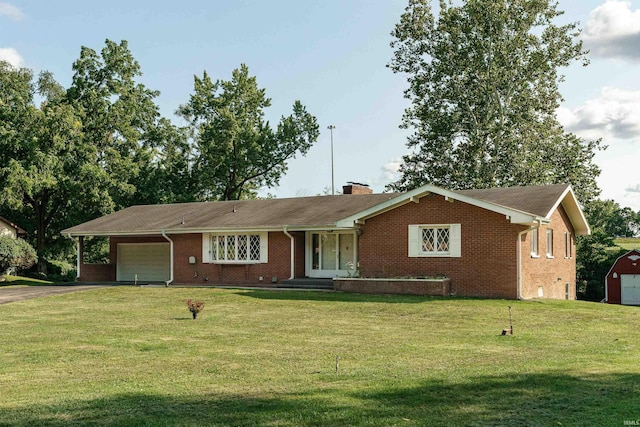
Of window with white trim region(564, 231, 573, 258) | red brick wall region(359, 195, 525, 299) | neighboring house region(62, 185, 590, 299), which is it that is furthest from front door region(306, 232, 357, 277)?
window with white trim region(564, 231, 573, 258)

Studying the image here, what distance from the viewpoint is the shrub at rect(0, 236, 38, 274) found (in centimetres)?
3353

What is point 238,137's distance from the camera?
45.5 m

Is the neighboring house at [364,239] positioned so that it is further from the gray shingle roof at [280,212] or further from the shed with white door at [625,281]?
the shed with white door at [625,281]

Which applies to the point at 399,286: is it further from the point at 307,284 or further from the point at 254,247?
the point at 254,247

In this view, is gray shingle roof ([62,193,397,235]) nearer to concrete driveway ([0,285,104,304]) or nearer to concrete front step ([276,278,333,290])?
concrete front step ([276,278,333,290])

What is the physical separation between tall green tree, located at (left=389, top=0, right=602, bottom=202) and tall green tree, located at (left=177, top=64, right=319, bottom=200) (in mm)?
10393

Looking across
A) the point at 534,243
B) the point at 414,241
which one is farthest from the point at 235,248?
the point at 534,243

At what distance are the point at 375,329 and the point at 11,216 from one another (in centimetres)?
3422

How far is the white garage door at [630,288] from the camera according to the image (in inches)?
1553

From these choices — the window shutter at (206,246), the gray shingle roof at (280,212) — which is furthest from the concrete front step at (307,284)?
the window shutter at (206,246)

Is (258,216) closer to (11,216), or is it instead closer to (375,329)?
(375,329)

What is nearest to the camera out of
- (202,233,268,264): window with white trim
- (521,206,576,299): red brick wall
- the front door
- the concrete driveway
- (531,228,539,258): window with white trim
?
(521,206,576,299): red brick wall

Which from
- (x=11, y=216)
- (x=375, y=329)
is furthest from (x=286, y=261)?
(x=11, y=216)

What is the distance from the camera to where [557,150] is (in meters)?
37.9
